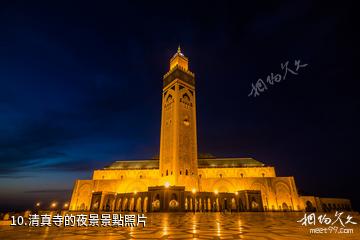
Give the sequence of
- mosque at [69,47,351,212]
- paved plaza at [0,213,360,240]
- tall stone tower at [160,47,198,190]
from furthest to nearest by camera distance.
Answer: tall stone tower at [160,47,198,190] → mosque at [69,47,351,212] → paved plaza at [0,213,360,240]

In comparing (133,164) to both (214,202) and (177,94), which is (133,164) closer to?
(177,94)

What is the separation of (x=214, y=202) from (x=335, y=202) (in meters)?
37.1

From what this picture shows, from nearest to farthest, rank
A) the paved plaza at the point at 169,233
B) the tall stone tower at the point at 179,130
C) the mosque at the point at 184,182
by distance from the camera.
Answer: the paved plaza at the point at 169,233 < the mosque at the point at 184,182 < the tall stone tower at the point at 179,130

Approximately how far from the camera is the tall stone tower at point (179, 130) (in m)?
42.0

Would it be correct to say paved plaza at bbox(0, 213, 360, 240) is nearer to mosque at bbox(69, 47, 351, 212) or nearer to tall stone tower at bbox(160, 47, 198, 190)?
mosque at bbox(69, 47, 351, 212)

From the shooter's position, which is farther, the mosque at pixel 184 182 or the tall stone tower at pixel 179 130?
the tall stone tower at pixel 179 130

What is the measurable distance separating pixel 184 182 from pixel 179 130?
11322 mm

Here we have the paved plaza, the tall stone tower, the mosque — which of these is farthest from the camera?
the tall stone tower

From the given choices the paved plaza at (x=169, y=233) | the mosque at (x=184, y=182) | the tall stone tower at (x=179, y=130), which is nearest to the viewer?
the paved plaza at (x=169, y=233)

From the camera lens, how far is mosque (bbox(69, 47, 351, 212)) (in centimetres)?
3391

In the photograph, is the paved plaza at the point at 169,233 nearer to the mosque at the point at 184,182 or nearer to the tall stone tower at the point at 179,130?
the mosque at the point at 184,182

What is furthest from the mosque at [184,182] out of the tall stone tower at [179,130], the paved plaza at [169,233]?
the paved plaza at [169,233]

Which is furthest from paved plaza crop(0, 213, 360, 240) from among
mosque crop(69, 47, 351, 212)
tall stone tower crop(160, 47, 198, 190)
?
tall stone tower crop(160, 47, 198, 190)

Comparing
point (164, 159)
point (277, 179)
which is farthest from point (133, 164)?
point (277, 179)
